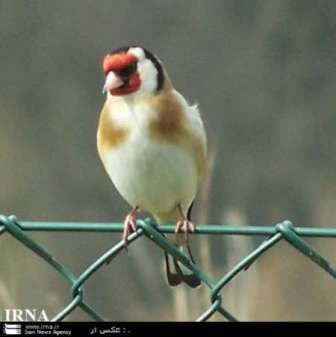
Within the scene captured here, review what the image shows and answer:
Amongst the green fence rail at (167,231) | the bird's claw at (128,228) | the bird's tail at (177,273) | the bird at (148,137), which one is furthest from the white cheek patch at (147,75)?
the green fence rail at (167,231)

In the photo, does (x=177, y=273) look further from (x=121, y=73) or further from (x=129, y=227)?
(x=129, y=227)

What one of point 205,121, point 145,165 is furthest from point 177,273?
point 205,121

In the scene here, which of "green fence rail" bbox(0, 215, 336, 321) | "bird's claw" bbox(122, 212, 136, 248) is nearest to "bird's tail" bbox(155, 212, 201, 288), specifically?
"bird's claw" bbox(122, 212, 136, 248)

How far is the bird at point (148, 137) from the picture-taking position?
9.22ft

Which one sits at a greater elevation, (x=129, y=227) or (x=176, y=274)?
(x=176, y=274)

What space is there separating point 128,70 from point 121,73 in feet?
0.05

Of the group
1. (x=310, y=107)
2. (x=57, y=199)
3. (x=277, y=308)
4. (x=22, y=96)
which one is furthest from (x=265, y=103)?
(x=277, y=308)

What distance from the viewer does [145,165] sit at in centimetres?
282

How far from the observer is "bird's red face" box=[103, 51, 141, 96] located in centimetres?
279

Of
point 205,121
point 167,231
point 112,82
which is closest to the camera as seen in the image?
point 167,231

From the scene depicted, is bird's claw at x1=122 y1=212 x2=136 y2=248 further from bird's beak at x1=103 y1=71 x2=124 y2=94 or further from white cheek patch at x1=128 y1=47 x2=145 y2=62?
white cheek patch at x1=128 y1=47 x2=145 y2=62

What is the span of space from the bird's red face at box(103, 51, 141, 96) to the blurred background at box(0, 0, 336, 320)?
68 centimetres

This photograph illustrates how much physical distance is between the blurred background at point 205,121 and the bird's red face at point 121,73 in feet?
2.24

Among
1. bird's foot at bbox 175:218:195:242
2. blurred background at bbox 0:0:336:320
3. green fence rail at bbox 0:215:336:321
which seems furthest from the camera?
blurred background at bbox 0:0:336:320
